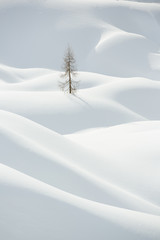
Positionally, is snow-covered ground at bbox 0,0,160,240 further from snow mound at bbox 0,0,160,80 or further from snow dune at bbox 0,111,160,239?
snow mound at bbox 0,0,160,80

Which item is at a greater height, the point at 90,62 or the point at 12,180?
the point at 90,62

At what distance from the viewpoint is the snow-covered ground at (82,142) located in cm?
638

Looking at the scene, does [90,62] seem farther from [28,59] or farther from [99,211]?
[99,211]

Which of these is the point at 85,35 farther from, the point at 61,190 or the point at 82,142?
the point at 61,190

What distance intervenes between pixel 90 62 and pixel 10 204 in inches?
2100

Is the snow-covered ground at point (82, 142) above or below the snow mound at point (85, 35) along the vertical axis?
below

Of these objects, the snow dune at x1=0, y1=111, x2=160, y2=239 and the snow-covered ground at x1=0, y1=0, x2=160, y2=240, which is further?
the snow-covered ground at x1=0, y1=0, x2=160, y2=240

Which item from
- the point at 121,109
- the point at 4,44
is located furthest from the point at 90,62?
the point at 121,109

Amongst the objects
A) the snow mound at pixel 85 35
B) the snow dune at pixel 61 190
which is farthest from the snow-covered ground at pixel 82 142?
the snow mound at pixel 85 35

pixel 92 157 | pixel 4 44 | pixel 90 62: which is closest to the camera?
pixel 92 157

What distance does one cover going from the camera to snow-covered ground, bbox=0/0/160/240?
6383 mm

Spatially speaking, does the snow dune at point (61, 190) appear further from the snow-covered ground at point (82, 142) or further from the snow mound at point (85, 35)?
the snow mound at point (85, 35)

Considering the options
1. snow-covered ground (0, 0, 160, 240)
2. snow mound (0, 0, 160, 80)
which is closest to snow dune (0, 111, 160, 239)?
snow-covered ground (0, 0, 160, 240)

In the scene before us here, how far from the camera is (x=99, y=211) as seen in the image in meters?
6.75
